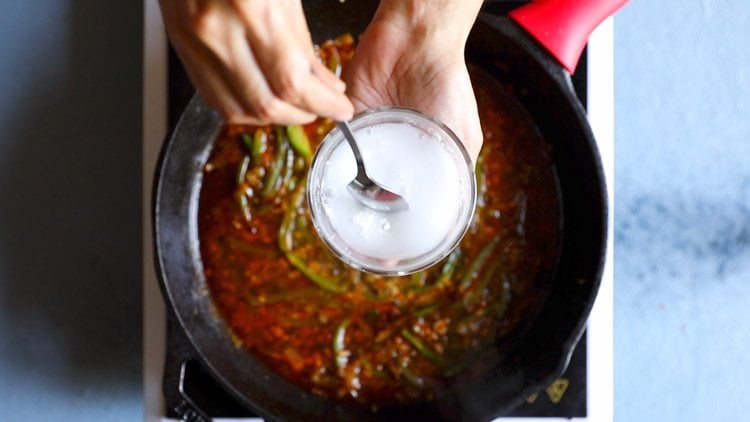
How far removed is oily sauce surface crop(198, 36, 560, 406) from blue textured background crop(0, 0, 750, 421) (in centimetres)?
12

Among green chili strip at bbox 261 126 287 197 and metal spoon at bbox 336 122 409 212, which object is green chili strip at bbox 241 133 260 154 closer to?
green chili strip at bbox 261 126 287 197

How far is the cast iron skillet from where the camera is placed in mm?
894

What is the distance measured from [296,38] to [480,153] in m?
0.46

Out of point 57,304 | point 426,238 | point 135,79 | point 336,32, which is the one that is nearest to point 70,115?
point 135,79

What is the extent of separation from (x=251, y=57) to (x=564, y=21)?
1.38 ft

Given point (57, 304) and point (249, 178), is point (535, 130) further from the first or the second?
point (57, 304)

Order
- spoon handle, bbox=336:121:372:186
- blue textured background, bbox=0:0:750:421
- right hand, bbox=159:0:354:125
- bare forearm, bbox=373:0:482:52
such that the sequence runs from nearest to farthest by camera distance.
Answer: right hand, bbox=159:0:354:125 → spoon handle, bbox=336:121:372:186 → bare forearm, bbox=373:0:482:52 → blue textured background, bbox=0:0:750:421

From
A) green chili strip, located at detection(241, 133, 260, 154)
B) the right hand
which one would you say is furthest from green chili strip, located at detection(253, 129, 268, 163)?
the right hand

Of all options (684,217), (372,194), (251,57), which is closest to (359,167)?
(372,194)

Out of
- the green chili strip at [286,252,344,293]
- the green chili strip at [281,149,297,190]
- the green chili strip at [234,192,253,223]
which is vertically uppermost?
the green chili strip at [281,149,297,190]

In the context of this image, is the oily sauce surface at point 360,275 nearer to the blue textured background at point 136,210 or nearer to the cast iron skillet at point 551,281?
the cast iron skillet at point 551,281

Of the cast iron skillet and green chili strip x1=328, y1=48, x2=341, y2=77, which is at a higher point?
green chili strip x1=328, y1=48, x2=341, y2=77

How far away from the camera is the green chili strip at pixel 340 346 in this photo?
0.98m

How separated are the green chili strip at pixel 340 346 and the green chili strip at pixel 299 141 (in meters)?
0.20
